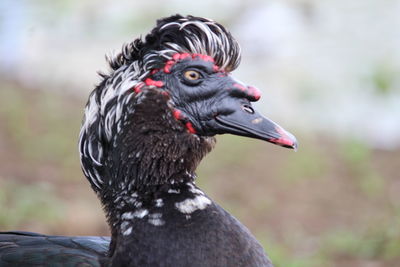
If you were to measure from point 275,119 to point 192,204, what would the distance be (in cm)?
503

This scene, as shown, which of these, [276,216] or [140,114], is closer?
[140,114]

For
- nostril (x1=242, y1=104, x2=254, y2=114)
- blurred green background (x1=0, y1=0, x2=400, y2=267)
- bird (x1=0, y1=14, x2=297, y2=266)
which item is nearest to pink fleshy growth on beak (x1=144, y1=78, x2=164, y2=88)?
bird (x1=0, y1=14, x2=297, y2=266)

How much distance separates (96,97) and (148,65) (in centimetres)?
28

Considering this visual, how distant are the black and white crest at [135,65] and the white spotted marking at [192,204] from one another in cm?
36

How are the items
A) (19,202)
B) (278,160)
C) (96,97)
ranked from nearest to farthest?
1. (96,97)
2. (19,202)
3. (278,160)

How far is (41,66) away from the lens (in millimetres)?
9289

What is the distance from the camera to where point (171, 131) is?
3.22 meters

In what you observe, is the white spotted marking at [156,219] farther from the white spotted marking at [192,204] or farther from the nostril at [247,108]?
the nostril at [247,108]

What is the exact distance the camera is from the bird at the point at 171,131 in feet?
10.4

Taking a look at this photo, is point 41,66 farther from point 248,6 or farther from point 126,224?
point 126,224

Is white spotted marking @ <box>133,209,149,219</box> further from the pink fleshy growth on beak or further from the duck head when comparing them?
the pink fleshy growth on beak

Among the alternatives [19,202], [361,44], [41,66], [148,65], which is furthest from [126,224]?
[361,44]

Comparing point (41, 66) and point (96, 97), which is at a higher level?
point (41, 66)

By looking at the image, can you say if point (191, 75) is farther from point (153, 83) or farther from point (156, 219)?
point (156, 219)
